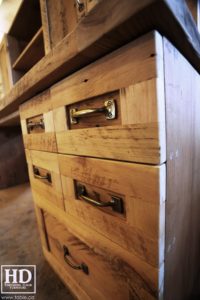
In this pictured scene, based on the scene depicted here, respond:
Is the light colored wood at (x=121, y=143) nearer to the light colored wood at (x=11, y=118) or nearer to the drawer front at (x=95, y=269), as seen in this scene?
the drawer front at (x=95, y=269)

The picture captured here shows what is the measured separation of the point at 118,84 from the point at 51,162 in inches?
15.2

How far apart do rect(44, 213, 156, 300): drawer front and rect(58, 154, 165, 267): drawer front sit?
0.25ft

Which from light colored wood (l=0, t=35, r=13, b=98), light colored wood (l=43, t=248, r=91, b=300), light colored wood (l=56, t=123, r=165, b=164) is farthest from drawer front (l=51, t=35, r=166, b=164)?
light colored wood (l=0, t=35, r=13, b=98)

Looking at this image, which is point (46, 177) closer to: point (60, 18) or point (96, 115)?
point (96, 115)

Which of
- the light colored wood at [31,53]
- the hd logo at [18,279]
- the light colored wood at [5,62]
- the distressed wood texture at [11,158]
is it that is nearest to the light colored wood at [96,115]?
the light colored wood at [31,53]

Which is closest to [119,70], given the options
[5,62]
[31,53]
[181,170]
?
[181,170]

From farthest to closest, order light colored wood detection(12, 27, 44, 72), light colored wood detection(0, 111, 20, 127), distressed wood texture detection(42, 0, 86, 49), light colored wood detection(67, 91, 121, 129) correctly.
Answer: light colored wood detection(0, 111, 20, 127) → light colored wood detection(12, 27, 44, 72) → distressed wood texture detection(42, 0, 86, 49) → light colored wood detection(67, 91, 121, 129)

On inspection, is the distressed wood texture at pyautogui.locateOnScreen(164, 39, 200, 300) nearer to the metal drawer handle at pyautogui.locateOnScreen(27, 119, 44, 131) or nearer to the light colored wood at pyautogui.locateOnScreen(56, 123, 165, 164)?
the light colored wood at pyautogui.locateOnScreen(56, 123, 165, 164)

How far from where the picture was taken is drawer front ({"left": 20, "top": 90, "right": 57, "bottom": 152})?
0.53 m

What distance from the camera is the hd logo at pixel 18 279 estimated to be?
2.43 ft

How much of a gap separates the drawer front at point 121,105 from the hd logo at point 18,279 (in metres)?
0.79

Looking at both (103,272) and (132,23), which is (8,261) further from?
(132,23)

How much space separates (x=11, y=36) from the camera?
3.89ft

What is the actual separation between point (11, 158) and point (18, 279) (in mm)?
1682
